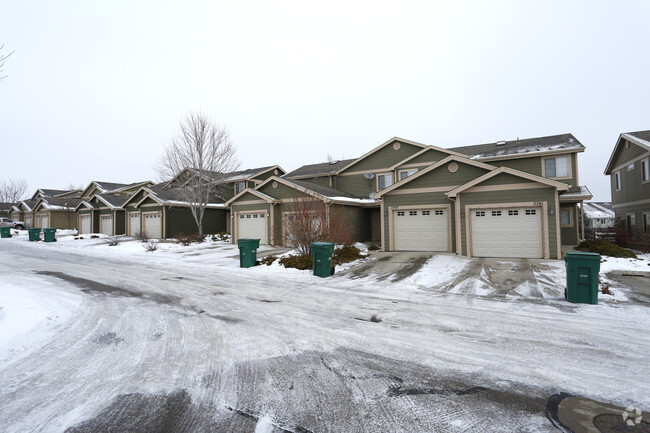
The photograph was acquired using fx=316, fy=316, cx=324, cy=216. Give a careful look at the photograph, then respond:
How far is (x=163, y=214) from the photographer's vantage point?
25.3 metres

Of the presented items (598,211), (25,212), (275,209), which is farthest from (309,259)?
(25,212)

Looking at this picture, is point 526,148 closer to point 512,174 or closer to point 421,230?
point 512,174

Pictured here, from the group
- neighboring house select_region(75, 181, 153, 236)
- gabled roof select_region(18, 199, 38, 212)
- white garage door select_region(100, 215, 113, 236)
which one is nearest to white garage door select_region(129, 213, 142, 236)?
neighboring house select_region(75, 181, 153, 236)

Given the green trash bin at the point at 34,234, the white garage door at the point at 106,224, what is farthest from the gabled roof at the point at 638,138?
the green trash bin at the point at 34,234

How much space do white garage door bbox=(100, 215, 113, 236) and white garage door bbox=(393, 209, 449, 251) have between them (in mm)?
27535

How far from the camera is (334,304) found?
22.6 feet

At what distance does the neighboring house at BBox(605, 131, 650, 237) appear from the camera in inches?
683

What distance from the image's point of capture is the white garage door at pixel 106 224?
97.8 ft

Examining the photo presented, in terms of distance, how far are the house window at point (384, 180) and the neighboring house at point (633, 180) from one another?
44.5 ft

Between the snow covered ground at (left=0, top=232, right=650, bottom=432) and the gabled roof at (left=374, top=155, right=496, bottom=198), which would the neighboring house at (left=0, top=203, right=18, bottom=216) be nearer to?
the snow covered ground at (left=0, top=232, right=650, bottom=432)

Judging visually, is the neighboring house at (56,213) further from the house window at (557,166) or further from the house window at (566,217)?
the house window at (566,217)

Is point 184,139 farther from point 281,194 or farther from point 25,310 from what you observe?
point 25,310

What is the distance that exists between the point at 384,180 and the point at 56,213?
130ft

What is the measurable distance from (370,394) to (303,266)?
8279 mm
